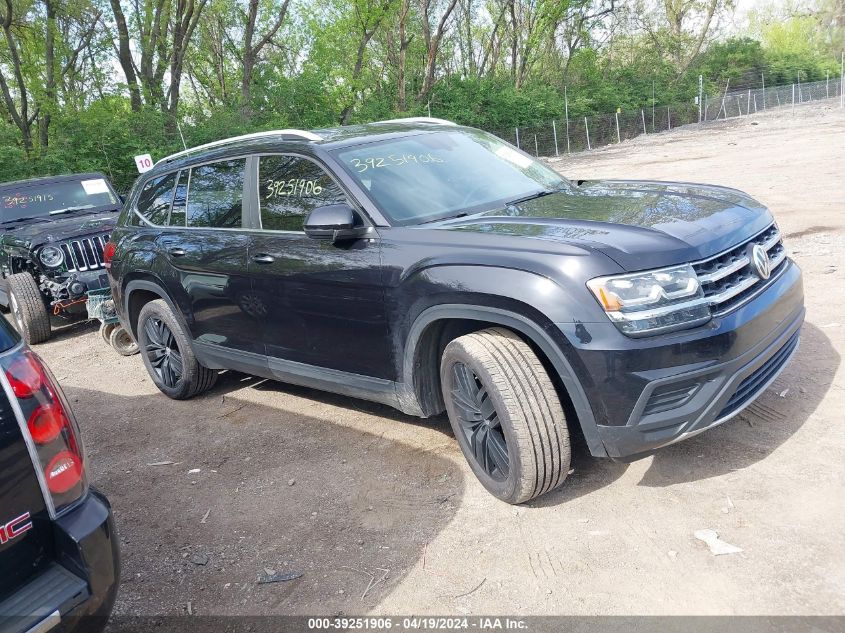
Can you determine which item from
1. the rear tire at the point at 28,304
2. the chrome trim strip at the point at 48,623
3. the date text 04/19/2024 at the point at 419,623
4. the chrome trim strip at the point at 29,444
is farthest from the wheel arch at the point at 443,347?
the rear tire at the point at 28,304

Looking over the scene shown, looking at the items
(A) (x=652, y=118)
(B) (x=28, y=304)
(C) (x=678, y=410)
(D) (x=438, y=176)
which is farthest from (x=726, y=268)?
(A) (x=652, y=118)

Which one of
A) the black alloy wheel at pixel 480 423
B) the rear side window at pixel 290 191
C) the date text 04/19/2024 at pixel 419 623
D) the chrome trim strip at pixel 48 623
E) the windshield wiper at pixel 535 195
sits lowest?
the date text 04/19/2024 at pixel 419 623

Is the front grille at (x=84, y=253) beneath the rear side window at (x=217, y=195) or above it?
beneath

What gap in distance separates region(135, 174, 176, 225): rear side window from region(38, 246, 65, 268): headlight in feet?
9.21

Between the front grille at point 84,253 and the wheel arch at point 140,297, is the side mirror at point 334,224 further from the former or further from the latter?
the front grille at point 84,253

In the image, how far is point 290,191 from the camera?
4.17m

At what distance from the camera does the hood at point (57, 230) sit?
7.88 m

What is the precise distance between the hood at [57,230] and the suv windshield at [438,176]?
16.7 feet

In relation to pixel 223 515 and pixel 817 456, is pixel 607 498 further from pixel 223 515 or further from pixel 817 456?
pixel 223 515

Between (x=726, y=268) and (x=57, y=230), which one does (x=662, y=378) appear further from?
(x=57, y=230)

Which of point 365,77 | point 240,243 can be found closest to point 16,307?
point 240,243

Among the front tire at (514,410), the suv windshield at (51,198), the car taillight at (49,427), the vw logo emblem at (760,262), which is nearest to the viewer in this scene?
the car taillight at (49,427)

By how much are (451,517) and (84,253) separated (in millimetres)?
6217

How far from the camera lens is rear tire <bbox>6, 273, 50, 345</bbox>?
25.5 feet
